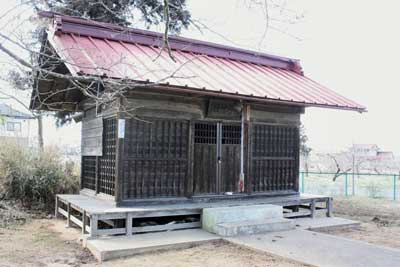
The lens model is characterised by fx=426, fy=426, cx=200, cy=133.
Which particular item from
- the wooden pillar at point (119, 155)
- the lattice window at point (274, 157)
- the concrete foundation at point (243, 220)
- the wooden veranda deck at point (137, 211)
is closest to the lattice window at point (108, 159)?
the wooden veranda deck at point (137, 211)

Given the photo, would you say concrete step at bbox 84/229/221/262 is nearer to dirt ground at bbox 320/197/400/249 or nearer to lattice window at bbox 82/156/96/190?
lattice window at bbox 82/156/96/190

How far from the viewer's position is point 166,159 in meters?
8.62

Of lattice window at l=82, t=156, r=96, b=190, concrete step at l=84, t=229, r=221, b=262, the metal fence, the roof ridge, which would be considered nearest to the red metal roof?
the roof ridge

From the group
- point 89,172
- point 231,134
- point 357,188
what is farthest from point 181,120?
point 357,188

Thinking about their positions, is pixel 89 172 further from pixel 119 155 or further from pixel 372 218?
pixel 372 218

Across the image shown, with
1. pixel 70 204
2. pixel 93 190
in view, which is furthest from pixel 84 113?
pixel 70 204

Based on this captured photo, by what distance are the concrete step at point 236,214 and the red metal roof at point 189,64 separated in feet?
7.35

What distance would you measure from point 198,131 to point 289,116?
8.45 ft

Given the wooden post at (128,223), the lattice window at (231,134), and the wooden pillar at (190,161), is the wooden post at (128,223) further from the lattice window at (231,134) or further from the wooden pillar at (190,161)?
the lattice window at (231,134)

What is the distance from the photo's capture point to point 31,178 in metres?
11.4

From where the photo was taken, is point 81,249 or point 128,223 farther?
point 128,223

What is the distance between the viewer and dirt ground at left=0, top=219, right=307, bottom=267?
6227mm

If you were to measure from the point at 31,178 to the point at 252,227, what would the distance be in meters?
6.53

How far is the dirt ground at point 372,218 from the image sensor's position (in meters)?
8.62
